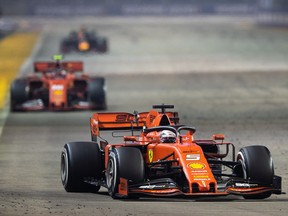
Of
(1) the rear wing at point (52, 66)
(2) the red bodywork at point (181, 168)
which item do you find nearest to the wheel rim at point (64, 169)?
(2) the red bodywork at point (181, 168)

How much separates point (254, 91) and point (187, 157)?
22.1 metres

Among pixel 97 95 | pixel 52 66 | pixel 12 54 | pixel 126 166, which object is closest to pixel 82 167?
pixel 126 166

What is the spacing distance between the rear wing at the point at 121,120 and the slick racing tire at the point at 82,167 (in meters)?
1.58

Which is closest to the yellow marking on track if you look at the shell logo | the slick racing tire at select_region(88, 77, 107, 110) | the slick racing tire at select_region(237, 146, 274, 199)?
the slick racing tire at select_region(88, 77, 107, 110)

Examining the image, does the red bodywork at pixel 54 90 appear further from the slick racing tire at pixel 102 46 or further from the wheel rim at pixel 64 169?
the slick racing tire at pixel 102 46

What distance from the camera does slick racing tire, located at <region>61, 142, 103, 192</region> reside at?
16422 millimetres

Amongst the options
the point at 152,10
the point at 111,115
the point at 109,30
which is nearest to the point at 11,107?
the point at 111,115

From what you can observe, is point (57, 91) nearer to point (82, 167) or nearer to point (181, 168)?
point (82, 167)

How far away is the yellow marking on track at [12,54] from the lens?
4216 cm

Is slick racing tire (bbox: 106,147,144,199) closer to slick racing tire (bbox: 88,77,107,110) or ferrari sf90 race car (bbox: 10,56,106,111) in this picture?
ferrari sf90 race car (bbox: 10,56,106,111)

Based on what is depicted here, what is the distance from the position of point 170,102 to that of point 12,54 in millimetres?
27045

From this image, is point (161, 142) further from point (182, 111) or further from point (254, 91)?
point (254, 91)

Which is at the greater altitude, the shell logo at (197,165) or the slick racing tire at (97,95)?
the slick racing tire at (97,95)

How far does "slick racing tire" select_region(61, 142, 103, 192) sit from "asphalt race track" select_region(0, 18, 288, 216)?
0.14 metres
